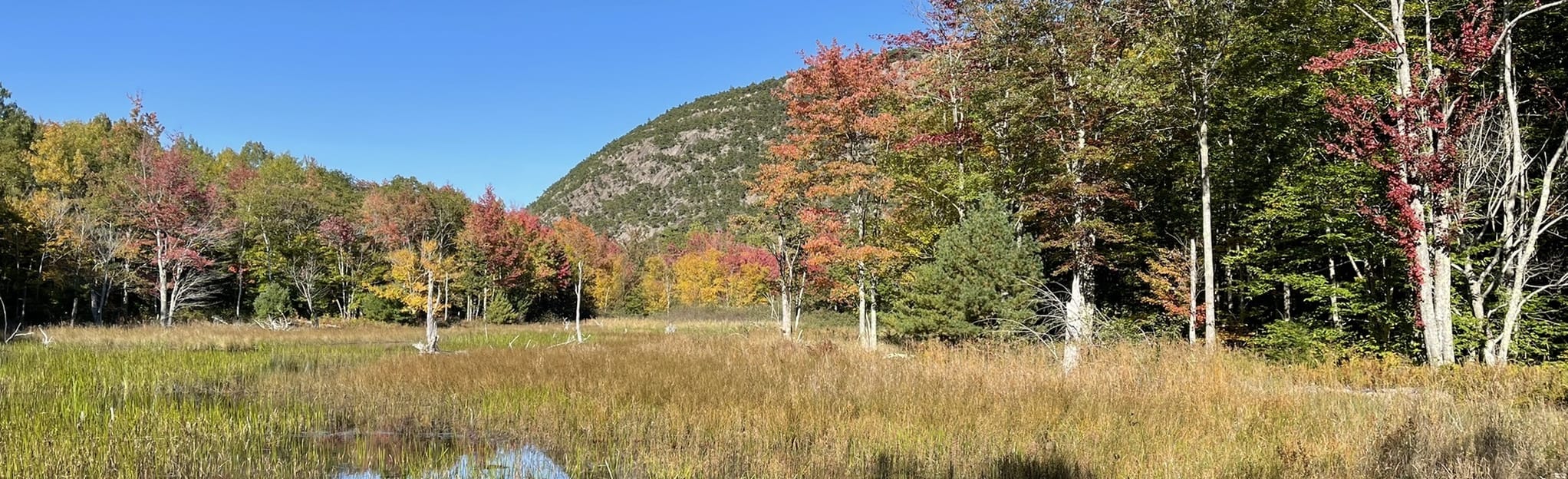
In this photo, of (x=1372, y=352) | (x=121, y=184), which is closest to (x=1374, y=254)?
(x=1372, y=352)

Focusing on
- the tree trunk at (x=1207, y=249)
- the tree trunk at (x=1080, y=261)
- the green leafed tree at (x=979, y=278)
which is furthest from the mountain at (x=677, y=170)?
the tree trunk at (x=1207, y=249)

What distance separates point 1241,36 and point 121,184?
130ft

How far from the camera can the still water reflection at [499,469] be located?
5031mm

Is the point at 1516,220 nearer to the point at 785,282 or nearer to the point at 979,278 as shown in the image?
the point at 979,278

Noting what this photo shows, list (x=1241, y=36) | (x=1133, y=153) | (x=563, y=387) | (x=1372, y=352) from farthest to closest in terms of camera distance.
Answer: (x=1133, y=153) → (x=1241, y=36) → (x=1372, y=352) → (x=563, y=387)

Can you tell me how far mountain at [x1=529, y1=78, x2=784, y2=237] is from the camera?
101938 mm

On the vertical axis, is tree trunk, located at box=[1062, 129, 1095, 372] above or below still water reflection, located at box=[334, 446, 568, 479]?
above

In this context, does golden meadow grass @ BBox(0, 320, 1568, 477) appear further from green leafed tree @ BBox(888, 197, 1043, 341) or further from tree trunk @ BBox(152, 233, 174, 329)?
tree trunk @ BBox(152, 233, 174, 329)

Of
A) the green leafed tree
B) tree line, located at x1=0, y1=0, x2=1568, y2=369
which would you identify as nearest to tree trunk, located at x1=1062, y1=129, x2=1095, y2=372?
tree line, located at x1=0, y1=0, x2=1568, y2=369

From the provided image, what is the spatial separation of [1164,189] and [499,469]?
18719 mm

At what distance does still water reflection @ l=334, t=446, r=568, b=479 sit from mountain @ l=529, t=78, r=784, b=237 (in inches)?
3231

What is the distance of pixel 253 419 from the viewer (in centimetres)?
694

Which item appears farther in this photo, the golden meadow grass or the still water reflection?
the still water reflection

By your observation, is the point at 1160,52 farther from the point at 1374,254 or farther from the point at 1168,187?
the point at 1168,187
